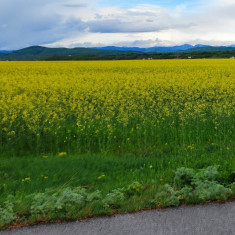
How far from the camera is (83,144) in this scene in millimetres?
8562

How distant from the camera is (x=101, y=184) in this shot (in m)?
5.36

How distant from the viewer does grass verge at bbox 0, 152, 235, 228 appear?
3979 millimetres

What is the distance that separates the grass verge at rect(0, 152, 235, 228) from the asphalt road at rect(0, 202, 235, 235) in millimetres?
174

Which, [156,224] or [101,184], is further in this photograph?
[101,184]

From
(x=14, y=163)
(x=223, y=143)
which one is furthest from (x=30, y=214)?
(x=223, y=143)

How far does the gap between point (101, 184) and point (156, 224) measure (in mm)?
1920

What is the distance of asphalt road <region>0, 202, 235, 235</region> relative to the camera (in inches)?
135

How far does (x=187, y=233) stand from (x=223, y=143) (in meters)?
5.02

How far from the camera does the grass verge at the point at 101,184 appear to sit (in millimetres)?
3979

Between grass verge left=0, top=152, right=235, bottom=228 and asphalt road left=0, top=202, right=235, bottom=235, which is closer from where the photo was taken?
asphalt road left=0, top=202, right=235, bottom=235

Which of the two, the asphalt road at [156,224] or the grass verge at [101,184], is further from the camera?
the grass verge at [101,184]

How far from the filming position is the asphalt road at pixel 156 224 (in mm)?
3439

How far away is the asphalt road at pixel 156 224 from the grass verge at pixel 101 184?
174 millimetres

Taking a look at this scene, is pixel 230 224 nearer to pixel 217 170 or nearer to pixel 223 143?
pixel 217 170
